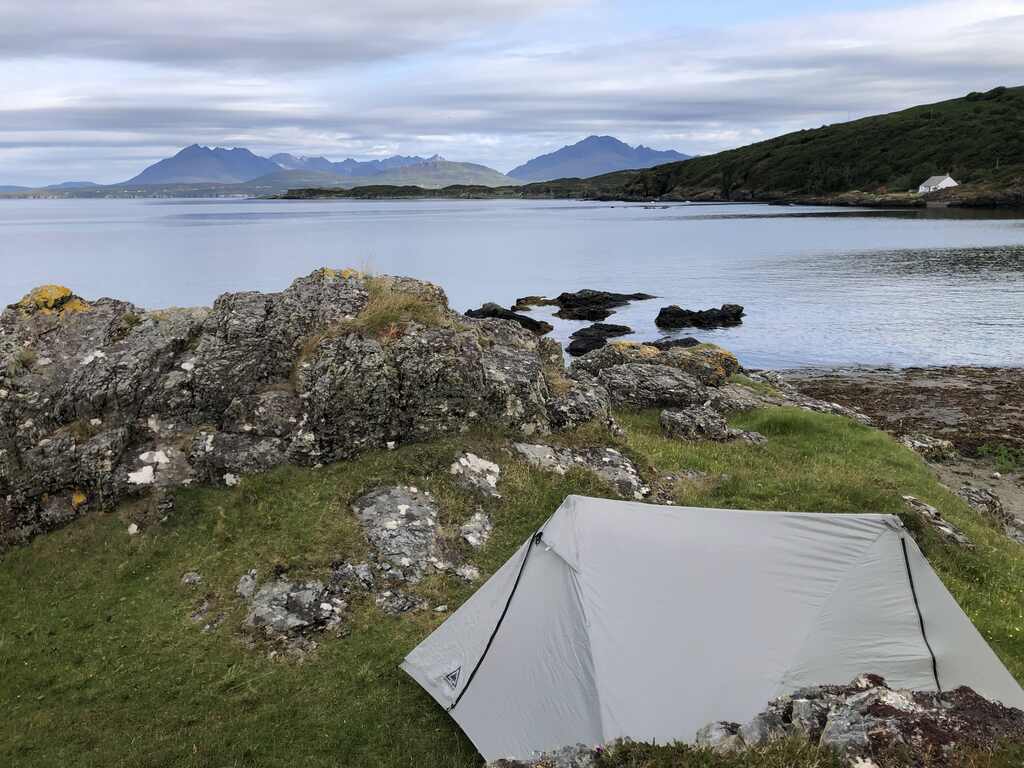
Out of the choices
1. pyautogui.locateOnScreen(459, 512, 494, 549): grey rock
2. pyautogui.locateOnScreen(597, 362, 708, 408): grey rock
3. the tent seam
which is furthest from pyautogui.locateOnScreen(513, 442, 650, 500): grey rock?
the tent seam

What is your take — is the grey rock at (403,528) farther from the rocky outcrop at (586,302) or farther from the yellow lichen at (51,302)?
the rocky outcrop at (586,302)

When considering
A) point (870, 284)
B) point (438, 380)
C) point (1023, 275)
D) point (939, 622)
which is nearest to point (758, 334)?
point (870, 284)

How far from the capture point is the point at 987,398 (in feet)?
127

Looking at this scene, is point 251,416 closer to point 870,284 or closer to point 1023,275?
point 870,284

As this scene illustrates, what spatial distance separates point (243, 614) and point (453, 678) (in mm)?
5108

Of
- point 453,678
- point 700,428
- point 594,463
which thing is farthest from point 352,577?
point 700,428

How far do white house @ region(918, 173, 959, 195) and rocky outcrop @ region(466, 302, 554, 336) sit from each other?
167 metres

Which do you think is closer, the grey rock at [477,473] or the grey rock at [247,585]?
the grey rock at [247,585]

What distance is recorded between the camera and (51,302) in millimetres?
21484

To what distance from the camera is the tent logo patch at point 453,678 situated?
1230cm

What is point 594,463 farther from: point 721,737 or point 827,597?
point 721,737

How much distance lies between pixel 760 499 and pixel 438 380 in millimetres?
9345

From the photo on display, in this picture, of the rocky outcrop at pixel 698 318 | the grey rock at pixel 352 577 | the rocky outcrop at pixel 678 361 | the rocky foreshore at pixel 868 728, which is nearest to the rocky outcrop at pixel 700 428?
the rocky outcrop at pixel 678 361

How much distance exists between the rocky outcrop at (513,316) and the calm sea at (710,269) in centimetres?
267
